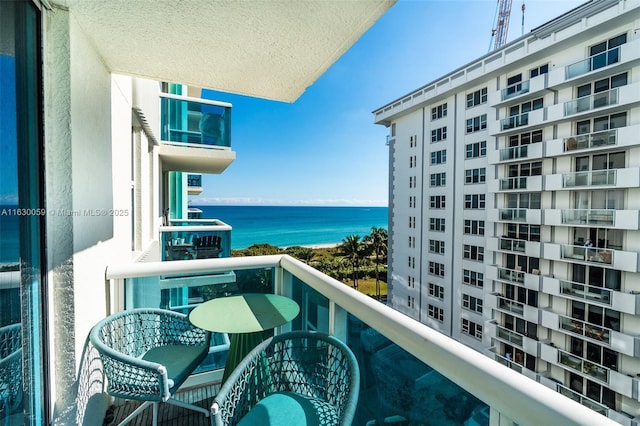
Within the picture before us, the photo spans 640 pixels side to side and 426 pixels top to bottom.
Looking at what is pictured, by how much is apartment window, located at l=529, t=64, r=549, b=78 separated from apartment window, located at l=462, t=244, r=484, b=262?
403 inches

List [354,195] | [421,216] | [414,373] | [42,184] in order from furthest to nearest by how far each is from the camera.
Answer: [354,195], [421,216], [42,184], [414,373]

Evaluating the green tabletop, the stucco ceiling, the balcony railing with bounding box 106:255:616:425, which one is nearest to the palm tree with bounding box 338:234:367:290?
the balcony railing with bounding box 106:255:616:425

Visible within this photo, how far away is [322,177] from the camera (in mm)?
51938

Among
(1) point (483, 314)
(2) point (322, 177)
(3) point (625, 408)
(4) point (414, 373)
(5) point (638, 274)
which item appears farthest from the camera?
(2) point (322, 177)

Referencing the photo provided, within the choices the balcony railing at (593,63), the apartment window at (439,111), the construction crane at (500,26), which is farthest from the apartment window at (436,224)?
the construction crane at (500,26)

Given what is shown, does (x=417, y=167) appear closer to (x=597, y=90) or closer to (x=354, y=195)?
(x=597, y=90)

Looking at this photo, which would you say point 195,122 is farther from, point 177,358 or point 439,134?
point 439,134

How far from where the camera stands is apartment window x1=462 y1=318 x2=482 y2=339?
17.7 metres

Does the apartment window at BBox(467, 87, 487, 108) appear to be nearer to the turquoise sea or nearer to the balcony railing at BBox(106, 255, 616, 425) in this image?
the balcony railing at BBox(106, 255, 616, 425)

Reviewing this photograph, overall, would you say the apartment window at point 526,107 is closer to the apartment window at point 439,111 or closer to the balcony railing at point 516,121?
the balcony railing at point 516,121

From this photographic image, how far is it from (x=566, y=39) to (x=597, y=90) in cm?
297

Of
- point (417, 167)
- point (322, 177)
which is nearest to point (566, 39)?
point (417, 167)

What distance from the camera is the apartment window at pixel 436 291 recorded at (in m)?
19.5

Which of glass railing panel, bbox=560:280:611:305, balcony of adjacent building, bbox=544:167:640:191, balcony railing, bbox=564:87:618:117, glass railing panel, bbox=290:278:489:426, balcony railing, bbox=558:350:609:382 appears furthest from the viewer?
balcony railing, bbox=558:350:609:382
